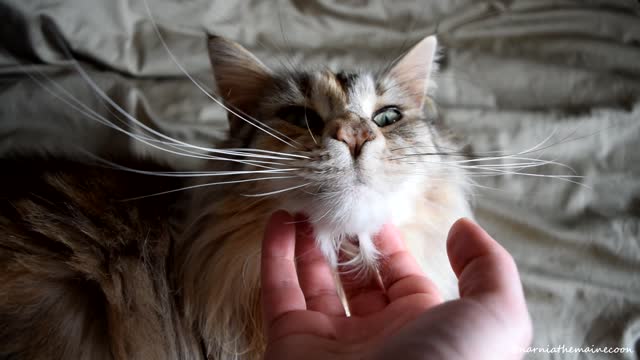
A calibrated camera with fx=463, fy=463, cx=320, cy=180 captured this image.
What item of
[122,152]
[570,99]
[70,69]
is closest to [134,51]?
[70,69]

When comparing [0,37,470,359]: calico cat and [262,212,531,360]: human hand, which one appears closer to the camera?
[262,212,531,360]: human hand

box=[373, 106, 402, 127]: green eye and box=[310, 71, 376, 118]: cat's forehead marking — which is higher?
box=[310, 71, 376, 118]: cat's forehead marking

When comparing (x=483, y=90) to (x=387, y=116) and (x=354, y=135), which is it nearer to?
(x=387, y=116)

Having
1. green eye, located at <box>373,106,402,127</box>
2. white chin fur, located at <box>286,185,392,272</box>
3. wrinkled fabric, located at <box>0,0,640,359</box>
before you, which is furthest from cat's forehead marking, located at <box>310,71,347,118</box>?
wrinkled fabric, located at <box>0,0,640,359</box>

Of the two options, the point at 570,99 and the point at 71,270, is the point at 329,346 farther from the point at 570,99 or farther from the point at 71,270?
the point at 570,99

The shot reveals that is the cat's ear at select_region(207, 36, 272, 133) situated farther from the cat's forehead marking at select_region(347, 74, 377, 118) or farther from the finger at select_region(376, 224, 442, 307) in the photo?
the finger at select_region(376, 224, 442, 307)
